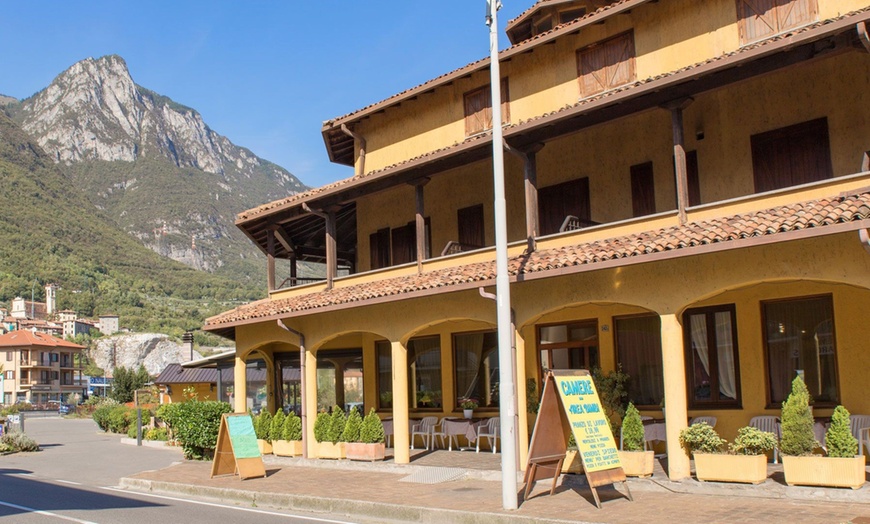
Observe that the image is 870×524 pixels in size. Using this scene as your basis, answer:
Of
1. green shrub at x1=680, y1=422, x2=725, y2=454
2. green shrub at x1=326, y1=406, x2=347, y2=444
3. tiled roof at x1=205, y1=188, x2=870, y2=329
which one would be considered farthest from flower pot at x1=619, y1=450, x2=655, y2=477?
green shrub at x1=326, y1=406, x2=347, y2=444

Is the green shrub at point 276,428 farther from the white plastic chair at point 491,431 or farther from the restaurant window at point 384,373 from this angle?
the white plastic chair at point 491,431

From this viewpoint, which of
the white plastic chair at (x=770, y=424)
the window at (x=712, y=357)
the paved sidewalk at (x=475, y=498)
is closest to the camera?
the paved sidewalk at (x=475, y=498)

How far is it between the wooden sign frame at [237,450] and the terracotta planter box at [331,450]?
6.84ft

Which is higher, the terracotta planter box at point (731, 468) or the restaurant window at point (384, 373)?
the restaurant window at point (384, 373)

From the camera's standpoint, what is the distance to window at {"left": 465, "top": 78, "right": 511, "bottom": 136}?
19.6m

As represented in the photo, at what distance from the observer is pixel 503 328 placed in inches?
476

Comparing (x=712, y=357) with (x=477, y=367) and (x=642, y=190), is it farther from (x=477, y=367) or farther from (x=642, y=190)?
(x=477, y=367)

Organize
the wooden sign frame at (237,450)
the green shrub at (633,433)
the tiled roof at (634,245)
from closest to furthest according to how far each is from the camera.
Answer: the tiled roof at (634,245)
the green shrub at (633,433)
the wooden sign frame at (237,450)

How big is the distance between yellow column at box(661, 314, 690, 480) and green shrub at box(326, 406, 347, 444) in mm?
8429

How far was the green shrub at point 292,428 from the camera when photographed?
20203 millimetres

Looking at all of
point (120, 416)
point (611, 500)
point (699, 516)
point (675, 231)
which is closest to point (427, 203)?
point (675, 231)

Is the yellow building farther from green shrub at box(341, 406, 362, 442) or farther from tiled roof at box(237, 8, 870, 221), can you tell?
green shrub at box(341, 406, 362, 442)

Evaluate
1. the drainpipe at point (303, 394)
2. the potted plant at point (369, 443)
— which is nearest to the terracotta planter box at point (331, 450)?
the potted plant at point (369, 443)

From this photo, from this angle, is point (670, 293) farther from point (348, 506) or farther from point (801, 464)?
point (348, 506)
